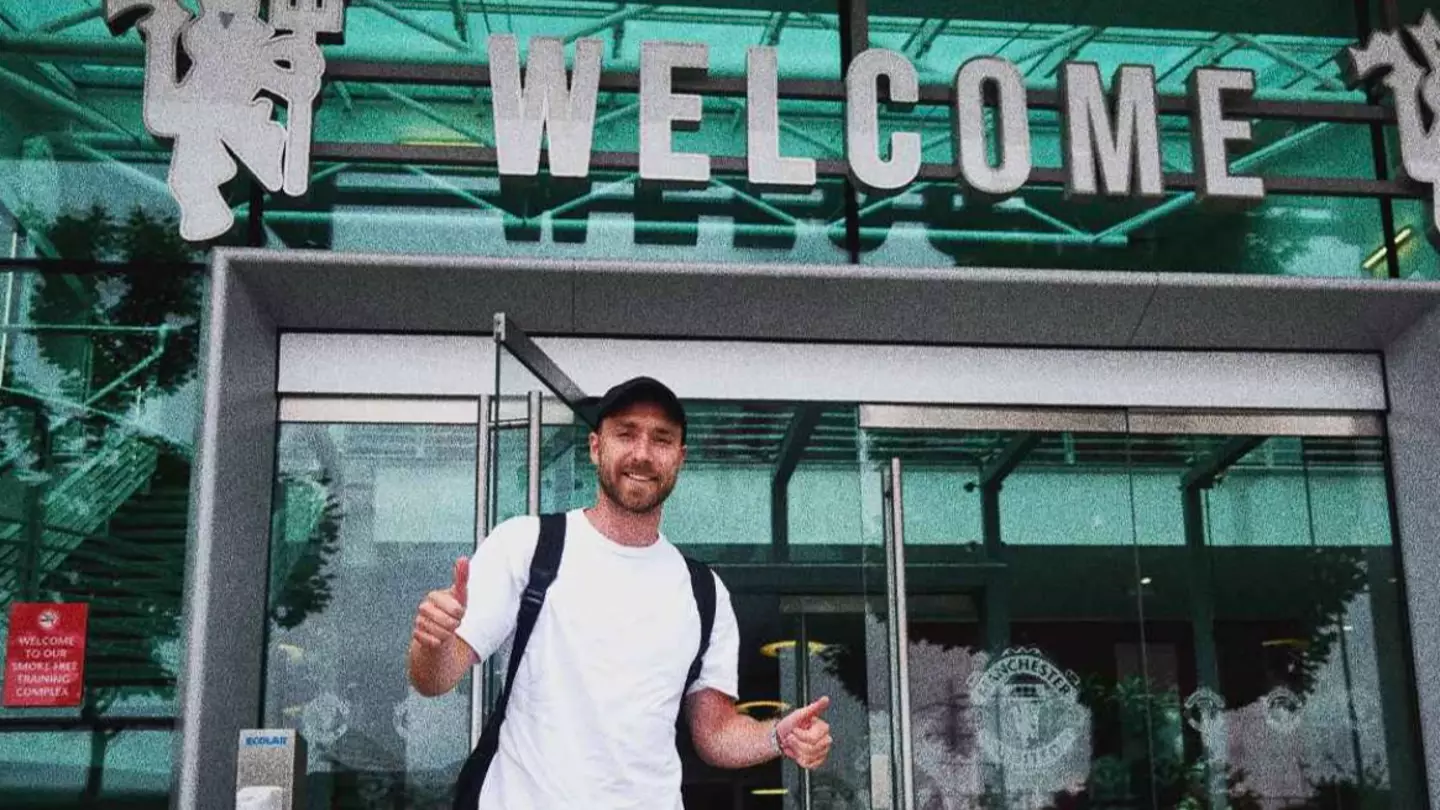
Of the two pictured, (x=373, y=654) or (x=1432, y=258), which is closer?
(x=373, y=654)

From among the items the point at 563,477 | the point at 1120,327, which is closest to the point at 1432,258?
the point at 1120,327

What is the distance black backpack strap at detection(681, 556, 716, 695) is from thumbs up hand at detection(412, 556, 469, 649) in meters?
0.59

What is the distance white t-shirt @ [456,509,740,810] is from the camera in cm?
315

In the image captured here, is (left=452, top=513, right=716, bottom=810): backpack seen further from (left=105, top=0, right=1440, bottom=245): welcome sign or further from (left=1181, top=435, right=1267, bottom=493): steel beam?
(left=1181, top=435, right=1267, bottom=493): steel beam

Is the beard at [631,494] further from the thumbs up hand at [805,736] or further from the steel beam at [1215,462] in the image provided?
the steel beam at [1215,462]

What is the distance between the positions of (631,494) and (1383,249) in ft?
16.5

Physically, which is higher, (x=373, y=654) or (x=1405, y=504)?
(x=1405, y=504)

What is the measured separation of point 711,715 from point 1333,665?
15.0 ft

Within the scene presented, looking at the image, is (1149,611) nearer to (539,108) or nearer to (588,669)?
(539,108)

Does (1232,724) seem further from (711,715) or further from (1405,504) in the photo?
(711,715)

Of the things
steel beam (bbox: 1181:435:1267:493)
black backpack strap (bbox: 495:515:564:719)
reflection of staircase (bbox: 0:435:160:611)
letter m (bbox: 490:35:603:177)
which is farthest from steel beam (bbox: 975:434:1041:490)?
black backpack strap (bbox: 495:515:564:719)

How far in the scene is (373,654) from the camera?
21.7 feet

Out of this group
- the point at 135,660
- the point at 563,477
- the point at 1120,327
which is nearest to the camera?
the point at 563,477

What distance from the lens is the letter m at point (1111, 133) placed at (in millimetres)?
6645
